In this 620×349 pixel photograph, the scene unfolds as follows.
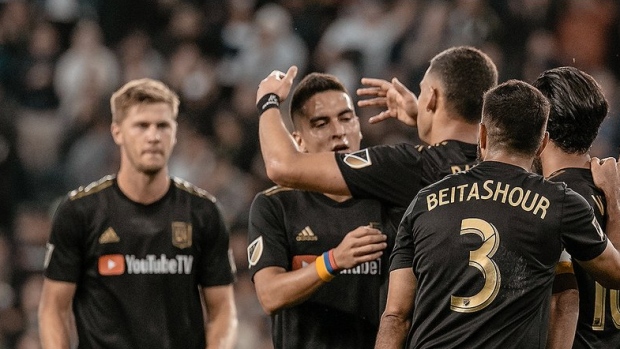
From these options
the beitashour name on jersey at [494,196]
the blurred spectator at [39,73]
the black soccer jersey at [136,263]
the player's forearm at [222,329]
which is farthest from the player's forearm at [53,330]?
the blurred spectator at [39,73]

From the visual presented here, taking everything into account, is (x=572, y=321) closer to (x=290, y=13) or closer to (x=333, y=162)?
(x=333, y=162)

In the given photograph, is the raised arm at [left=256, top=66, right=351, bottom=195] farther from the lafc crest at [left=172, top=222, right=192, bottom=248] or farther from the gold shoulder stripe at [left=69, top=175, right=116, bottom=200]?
the gold shoulder stripe at [left=69, top=175, right=116, bottom=200]

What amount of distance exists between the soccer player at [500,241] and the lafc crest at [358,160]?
744mm

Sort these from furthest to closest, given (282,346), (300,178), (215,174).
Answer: (215,174)
(282,346)
(300,178)

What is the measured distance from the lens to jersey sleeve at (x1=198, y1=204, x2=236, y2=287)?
6.16 meters

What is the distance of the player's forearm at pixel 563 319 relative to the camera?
3971mm

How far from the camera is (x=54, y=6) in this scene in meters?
12.5

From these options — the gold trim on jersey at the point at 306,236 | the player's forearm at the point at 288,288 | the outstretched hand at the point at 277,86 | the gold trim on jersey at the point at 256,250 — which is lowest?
the player's forearm at the point at 288,288

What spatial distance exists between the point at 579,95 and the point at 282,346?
1.87m

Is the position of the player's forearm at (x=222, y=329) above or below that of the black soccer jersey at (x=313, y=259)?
below

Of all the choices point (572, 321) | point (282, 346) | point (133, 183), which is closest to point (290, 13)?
point (133, 183)

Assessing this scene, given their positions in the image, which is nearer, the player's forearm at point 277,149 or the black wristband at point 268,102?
the player's forearm at point 277,149

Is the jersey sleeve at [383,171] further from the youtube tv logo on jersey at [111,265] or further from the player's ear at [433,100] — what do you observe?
the youtube tv logo on jersey at [111,265]

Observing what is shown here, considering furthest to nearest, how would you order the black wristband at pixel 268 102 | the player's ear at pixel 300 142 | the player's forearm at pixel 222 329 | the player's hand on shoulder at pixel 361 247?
1. the player's forearm at pixel 222 329
2. the player's ear at pixel 300 142
3. the black wristband at pixel 268 102
4. the player's hand on shoulder at pixel 361 247
